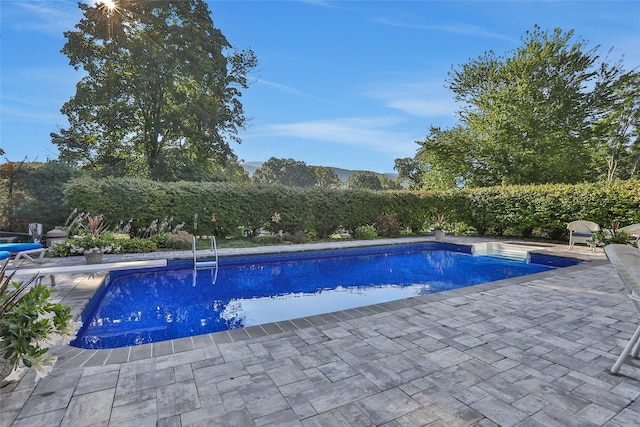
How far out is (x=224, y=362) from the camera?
2527 mm

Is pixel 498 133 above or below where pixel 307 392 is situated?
above

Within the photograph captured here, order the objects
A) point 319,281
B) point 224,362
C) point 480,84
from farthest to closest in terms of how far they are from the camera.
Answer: point 480,84 → point 319,281 → point 224,362

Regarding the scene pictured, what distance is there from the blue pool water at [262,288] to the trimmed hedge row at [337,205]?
9.00 ft

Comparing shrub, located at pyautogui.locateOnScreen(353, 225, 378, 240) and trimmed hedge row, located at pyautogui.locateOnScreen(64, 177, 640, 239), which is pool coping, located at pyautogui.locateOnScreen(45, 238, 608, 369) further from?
shrub, located at pyautogui.locateOnScreen(353, 225, 378, 240)

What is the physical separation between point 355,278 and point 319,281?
2.77ft

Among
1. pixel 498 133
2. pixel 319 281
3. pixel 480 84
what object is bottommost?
pixel 319 281

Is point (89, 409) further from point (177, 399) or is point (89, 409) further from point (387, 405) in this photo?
point (387, 405)

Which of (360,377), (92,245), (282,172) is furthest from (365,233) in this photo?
(282,172)

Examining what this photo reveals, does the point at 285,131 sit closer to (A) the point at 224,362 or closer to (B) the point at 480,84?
(B) the point at 480,84

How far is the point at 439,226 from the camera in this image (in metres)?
12.8

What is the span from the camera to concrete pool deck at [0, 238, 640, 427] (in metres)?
1.89

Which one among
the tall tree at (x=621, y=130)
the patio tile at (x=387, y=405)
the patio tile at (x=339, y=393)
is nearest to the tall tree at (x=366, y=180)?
the tall tree at (x=621, y=130)

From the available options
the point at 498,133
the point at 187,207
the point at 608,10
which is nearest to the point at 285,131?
the point at 498,133

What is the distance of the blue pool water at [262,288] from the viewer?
4.20 meters
